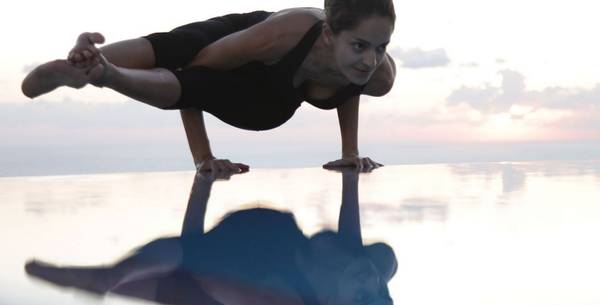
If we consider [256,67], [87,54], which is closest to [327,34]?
[256,67]

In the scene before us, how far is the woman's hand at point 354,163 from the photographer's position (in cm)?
164

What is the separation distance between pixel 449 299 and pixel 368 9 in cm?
82

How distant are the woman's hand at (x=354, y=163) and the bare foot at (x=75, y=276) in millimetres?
1159

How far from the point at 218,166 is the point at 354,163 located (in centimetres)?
35

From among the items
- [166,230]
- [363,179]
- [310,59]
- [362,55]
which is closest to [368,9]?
[362,55]

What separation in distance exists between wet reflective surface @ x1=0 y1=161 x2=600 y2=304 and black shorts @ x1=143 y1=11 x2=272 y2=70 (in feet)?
1.01

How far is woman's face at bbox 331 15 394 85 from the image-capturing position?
1.15 metres

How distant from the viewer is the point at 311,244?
0.59 m

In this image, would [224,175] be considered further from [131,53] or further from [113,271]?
[113,271]

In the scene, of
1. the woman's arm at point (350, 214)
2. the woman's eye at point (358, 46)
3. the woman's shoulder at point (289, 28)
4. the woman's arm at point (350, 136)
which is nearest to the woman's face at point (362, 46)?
the woman's eye at point (358, 46)

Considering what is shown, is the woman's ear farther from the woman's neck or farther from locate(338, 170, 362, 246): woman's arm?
locate(338, 170, 362, 246): woman's arm

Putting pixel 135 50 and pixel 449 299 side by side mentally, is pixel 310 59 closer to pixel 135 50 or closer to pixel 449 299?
pixel 135 50

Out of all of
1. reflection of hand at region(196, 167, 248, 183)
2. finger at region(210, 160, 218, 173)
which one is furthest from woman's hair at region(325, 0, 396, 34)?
finger at region(210, 160, 218, 173)

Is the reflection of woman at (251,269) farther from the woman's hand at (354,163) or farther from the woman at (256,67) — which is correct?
the woman's hand at (354,163)
